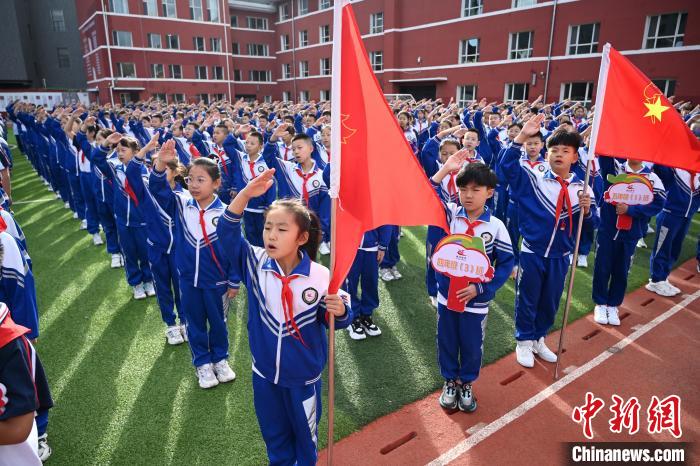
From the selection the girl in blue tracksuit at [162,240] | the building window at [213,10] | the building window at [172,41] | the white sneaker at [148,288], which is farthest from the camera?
the building window at [213,10]

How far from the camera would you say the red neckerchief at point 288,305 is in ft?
8.13

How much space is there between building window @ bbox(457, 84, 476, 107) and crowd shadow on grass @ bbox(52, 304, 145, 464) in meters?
25.1

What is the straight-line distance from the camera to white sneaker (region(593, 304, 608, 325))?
203 inches

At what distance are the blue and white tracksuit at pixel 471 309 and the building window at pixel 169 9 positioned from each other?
132 feet

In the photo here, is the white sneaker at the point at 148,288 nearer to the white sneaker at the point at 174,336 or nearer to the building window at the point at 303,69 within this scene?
the white sneaker at the point at 174,336

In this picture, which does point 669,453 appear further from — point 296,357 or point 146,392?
point 146,392

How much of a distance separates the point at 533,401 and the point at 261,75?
42931 millimetres

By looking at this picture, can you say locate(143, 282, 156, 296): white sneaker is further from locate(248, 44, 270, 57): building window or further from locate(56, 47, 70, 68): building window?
locate(56, 47, 70, 68): building window

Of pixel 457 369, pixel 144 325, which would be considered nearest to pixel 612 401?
pixel 457 369

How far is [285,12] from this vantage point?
1594 inches

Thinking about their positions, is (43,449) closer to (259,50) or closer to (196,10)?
(196,10)

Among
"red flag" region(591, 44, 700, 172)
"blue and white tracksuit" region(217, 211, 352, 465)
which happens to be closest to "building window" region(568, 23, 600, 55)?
"red flag" region(591, 44, 700, 172)

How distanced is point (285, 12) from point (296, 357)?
144ft

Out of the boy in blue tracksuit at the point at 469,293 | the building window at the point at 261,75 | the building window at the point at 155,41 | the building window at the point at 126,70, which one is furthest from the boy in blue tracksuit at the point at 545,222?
the building window at the point at 261,75
